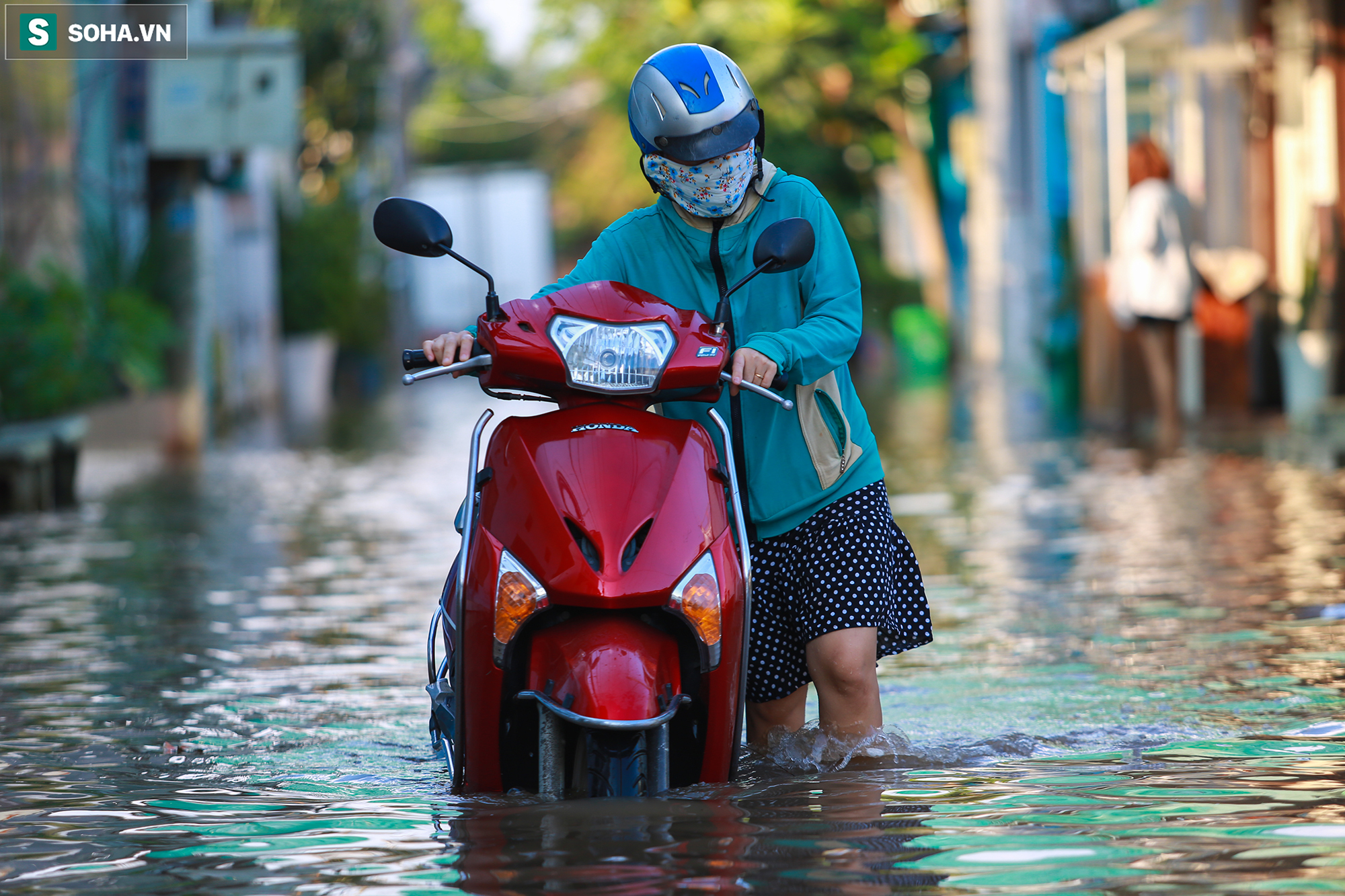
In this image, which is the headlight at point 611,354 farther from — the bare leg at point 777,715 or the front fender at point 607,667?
the bare leg at point 777,715

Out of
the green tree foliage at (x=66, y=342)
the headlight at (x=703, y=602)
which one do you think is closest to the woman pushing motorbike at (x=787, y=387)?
the headlight at (x=703, y=602)

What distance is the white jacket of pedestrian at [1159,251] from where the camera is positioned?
13328 millimetres

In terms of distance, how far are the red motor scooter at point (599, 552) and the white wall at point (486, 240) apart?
32075 mm

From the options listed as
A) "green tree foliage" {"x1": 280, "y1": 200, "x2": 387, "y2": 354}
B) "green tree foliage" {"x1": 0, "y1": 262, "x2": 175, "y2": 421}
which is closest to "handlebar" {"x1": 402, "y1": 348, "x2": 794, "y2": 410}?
"green tree foliage" {"x1": 0, "y1": 262, "x2": 175, "y2": 421}

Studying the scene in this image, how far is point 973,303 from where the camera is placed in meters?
26.6

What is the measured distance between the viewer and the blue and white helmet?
3.92 metres

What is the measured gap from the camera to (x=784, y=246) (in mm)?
3809

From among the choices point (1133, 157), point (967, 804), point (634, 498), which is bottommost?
point (967, 804)

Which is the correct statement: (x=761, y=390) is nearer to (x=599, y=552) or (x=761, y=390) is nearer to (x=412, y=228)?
(x=599, y=552)

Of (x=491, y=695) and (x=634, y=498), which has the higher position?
(x=634, y=498)

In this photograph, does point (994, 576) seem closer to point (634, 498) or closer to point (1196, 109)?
point (634, 498)

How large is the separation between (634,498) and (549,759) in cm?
52

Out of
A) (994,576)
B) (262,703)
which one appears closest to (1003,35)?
(994,576)

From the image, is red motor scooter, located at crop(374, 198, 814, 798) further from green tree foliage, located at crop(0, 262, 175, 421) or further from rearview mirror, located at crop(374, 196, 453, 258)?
green tree foliage, located at crop(0, 262, 175, 421)
